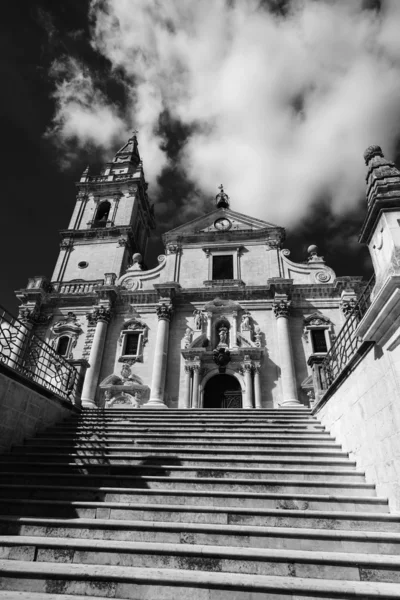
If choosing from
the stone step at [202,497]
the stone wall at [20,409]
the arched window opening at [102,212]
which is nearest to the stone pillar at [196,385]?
the stone wall at [20,409]

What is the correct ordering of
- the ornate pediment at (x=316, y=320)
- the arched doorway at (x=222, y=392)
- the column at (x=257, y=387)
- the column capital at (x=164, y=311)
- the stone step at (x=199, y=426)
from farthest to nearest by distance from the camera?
1. the column capital at (x=164, y=311)
2. the ornate pediment at (x=316, y=320)
3. the arched doorway at (x=222, y=392)
4. the column at (x=257, y=387)
5. the stone step at (x=199, y=426)

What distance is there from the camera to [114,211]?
1100 inches

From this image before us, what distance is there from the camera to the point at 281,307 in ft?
59.4

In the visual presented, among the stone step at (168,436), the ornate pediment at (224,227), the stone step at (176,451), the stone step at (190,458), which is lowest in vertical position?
the stone step at (190,458)

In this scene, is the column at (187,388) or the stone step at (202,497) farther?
the column at (187,388)

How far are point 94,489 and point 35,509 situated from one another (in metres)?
0.89

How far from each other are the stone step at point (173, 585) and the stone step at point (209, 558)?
0.38ft

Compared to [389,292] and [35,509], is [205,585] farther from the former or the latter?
[389,292]

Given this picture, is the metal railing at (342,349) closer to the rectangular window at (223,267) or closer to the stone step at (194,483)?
the stone step at (194,483)

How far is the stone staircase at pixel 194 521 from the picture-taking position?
152 inches

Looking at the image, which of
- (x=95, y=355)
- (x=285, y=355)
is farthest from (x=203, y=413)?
(x=95, y=355)

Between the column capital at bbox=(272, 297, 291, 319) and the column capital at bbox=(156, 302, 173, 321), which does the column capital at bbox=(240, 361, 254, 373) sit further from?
the column capital at bbox=(156, 302, 173, 321)

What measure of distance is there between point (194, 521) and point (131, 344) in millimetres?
14372

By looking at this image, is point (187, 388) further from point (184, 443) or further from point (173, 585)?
point (173, 585)
